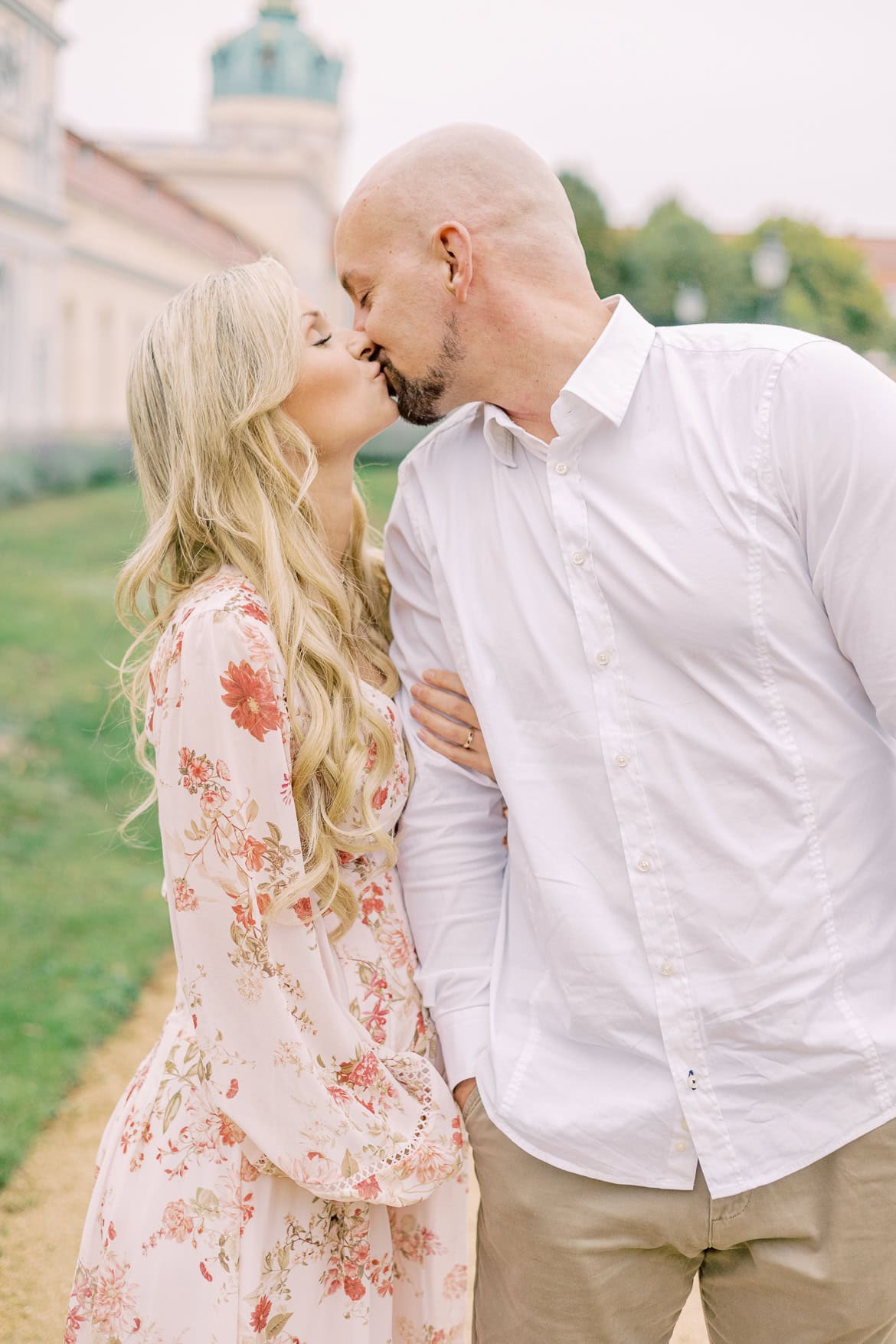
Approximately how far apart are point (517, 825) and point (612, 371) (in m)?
0.69

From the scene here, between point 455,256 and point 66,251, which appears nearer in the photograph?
point 455,256

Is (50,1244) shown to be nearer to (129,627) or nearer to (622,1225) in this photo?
(129,627)

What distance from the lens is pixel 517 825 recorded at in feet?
5.99

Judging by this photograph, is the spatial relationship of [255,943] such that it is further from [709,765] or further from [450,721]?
[709,765]

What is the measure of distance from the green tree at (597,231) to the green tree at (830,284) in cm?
334

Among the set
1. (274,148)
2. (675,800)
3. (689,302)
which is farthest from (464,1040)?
(689,302)

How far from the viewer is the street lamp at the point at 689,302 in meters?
28.2

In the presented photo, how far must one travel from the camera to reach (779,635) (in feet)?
5.55

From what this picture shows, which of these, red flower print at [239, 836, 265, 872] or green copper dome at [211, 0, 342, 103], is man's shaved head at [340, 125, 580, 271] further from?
green copper dome at [211, 0, 342, 103]

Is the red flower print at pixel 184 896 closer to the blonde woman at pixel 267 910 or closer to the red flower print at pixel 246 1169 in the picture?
the blonde woman at pixel 267 910

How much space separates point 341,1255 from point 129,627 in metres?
1.18

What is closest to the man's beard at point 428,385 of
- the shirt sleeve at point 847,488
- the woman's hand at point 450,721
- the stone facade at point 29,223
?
the woman's hand at point 450,721

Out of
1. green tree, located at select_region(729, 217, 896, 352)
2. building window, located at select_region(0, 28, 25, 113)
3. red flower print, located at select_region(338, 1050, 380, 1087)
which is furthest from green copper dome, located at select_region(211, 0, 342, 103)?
red flower print, located at select_region(338, 1050, 380, 1087)

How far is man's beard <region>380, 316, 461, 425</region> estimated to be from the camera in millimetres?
1960
